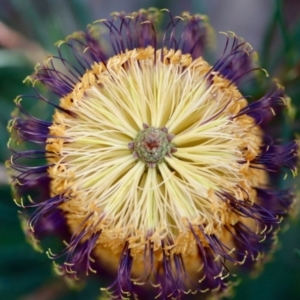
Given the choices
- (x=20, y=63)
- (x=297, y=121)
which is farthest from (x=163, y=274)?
(x=20, y=63)

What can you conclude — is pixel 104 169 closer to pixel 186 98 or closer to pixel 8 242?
pixel 186 98

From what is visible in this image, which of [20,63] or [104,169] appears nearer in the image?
[104,169]

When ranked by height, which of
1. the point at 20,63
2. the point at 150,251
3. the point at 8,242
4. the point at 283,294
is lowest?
the point at 283,294
